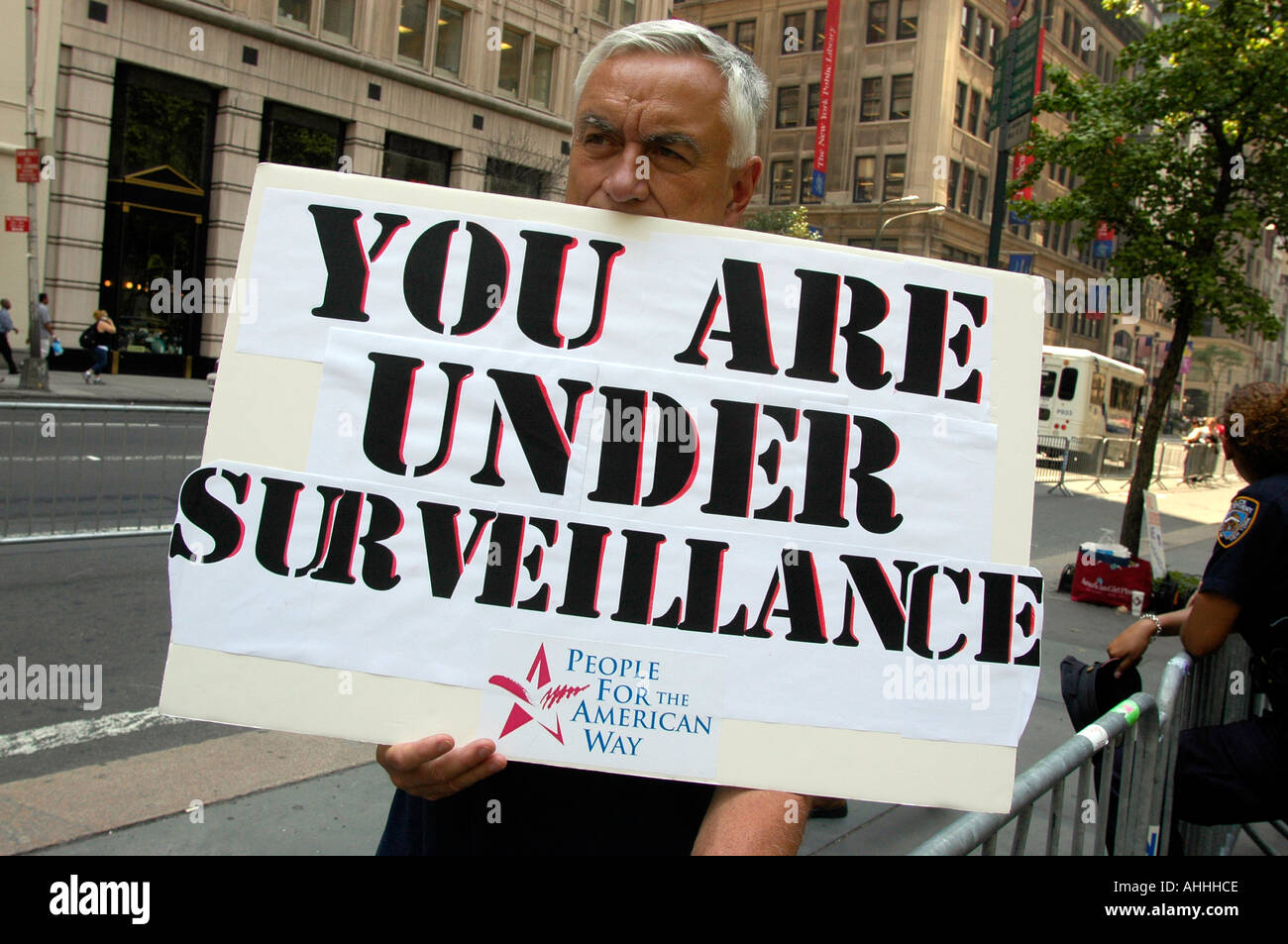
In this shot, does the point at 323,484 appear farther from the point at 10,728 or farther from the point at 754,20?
the point at 754,20

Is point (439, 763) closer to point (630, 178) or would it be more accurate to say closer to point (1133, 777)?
point (630, 178)

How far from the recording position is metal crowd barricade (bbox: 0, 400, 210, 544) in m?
8.09

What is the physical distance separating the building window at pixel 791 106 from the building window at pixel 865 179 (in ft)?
11.8

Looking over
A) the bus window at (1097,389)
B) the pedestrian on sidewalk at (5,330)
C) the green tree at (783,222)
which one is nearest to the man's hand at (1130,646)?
the pedestrian on sidewalk at (5,330)

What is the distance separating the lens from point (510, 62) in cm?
2977

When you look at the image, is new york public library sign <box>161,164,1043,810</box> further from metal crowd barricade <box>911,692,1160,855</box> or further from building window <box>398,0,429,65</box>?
building window <box>398,0,429,65</box>

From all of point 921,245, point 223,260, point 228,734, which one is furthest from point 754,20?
point 228,734

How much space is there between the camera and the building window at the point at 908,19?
151ft

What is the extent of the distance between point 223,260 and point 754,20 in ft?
118

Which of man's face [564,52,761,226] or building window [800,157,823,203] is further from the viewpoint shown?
building window [800,157,823,203]

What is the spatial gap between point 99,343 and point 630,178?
23.1 meters

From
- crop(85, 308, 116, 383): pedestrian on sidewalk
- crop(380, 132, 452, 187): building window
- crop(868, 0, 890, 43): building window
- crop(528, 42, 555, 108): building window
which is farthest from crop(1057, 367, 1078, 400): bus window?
→ crop(85, 308, 116, 383): pedestrian on sidewalk

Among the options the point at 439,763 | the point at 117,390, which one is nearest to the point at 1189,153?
the point at 439,763

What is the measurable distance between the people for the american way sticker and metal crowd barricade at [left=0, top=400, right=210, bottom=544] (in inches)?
286
